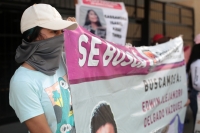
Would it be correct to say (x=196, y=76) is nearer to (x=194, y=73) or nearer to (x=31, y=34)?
(x=194, y=73)

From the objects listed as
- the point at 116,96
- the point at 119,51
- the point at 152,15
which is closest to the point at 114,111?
the point at 116,96

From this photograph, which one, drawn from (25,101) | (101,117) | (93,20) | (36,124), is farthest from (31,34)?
(93,20)

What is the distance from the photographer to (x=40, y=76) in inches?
76.4

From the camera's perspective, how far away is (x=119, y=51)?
9.68 ft

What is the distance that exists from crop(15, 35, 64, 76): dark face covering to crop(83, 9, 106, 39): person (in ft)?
10.8

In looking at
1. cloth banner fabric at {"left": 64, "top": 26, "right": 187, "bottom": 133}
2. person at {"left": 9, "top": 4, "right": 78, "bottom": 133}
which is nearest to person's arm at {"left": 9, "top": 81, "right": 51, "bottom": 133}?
person at {"left": 9, "top": 4, "right": 78, "bottom": 133}

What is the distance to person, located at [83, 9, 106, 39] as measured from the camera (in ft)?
17.1

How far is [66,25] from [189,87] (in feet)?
10.7

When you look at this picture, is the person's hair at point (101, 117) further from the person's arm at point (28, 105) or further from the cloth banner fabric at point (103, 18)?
the cloth banner fabric at point (103, 18)

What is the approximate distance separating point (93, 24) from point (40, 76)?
3535mm

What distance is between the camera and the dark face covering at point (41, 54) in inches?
75.5

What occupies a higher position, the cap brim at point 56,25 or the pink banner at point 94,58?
the cap brim at point 56,25

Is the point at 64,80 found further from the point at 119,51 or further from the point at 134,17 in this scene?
the point at 134,17

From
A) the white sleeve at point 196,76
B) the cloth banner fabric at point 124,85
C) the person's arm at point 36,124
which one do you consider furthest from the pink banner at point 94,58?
the white sleeve at point 196,76
